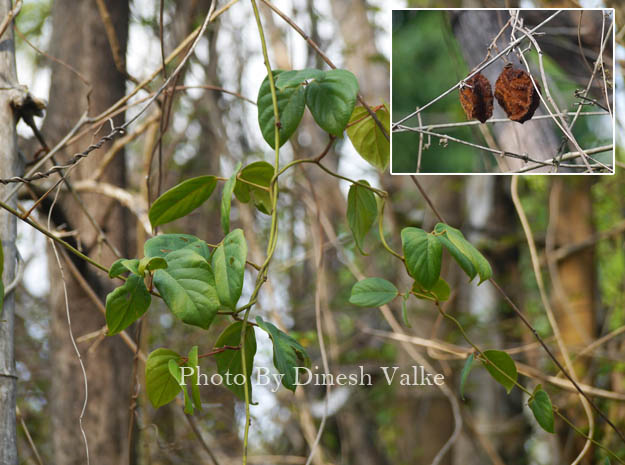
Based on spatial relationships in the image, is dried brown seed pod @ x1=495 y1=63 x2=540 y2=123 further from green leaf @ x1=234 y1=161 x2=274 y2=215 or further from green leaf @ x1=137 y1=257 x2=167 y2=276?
green leaf @ x1=137 y1=257 x2=167 y2=276

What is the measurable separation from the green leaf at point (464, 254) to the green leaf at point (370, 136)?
0.19 meters

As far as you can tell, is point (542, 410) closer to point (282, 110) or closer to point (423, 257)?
point (423, 257)

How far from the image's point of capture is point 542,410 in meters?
0.59

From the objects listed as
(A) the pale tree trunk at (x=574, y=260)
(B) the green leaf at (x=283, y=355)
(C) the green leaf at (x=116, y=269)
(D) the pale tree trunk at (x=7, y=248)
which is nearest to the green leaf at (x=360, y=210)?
(B) the green leaf at (x=283, y=355)

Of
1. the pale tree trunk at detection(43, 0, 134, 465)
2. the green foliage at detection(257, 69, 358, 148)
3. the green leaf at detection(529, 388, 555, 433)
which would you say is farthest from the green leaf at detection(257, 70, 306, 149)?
the pale tree trunk at detection(43, 0, 134, 465)

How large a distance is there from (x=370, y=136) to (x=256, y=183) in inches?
6.3

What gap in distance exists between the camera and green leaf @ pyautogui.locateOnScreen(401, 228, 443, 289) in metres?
0.50

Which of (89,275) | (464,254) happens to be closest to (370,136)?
(464,254)

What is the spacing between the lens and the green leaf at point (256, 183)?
583mm

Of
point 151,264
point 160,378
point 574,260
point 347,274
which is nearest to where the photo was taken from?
point 151,264

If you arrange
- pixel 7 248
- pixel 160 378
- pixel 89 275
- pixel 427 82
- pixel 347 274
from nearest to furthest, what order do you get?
1. pixel 160 378
2. pixel 7 248
3. pixel 89 275
4. pixel 427 82
5. pixel 347 274

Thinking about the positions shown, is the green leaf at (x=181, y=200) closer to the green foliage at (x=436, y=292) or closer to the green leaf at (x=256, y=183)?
the green leaf at (x=256, y=183)

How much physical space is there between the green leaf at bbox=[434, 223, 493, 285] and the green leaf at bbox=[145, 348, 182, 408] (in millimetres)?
258

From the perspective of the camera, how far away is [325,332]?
2238 millimetres
